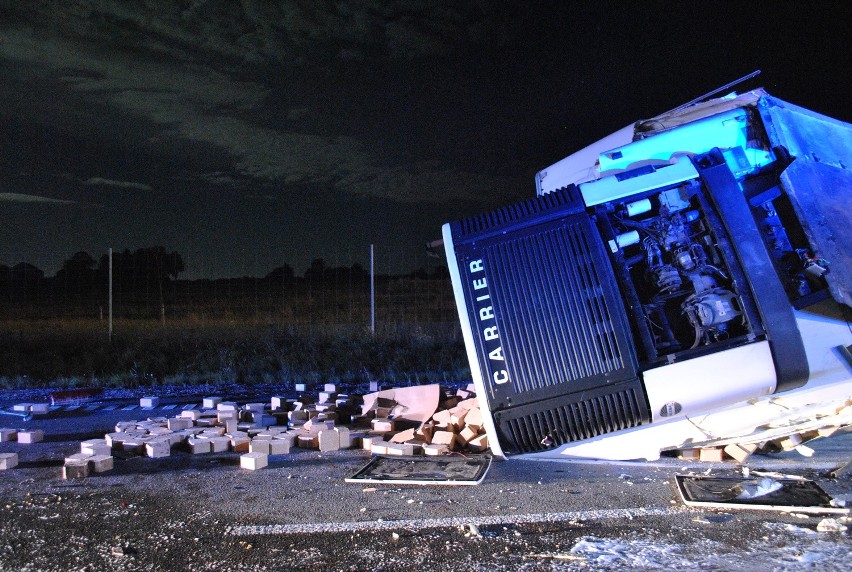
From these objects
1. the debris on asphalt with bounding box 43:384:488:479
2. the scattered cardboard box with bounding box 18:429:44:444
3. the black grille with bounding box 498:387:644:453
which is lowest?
the black grille with bounding box 498:387:644:453

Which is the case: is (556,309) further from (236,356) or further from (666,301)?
(236,356)

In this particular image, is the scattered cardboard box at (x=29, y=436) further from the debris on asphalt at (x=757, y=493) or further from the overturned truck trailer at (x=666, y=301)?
the debris on asphalt at (x=757, y=493)

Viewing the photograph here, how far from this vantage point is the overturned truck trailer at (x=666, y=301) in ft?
12.9

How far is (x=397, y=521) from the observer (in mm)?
3594

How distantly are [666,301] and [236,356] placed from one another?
29.2 feet

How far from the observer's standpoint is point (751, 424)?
423 centimetres

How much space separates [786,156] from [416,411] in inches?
137

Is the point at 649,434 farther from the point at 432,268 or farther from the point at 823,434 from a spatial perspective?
the point at 432,268

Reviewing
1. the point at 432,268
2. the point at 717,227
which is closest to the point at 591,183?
the point at 717,227

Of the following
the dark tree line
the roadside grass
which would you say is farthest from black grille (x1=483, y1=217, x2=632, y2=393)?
the dark tree line

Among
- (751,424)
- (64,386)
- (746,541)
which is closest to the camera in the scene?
(746,541)

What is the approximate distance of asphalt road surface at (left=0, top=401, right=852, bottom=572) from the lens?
10.0ft

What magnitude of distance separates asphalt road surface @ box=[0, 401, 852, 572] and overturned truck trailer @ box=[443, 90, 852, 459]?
39cm

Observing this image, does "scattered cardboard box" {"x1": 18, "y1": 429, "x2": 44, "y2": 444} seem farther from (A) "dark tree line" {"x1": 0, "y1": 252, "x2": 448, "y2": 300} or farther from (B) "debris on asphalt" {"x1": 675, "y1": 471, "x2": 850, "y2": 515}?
(A) "dark tree line" {"x1": 0, "y1": 252, "x2": 448, "y2": 300}
